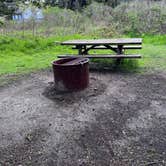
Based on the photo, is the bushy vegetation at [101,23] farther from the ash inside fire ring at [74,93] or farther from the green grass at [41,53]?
the ash inside fire ring at [74,93]

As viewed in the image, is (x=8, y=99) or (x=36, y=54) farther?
(x=36, y=54)

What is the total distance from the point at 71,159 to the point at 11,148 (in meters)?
0.64

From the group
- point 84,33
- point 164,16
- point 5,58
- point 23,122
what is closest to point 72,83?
point 23,122

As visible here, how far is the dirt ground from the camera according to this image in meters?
2.53

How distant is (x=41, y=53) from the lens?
746 centimetres

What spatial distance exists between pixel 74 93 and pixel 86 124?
956 millimetres

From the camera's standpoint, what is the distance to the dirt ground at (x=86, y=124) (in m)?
2.53

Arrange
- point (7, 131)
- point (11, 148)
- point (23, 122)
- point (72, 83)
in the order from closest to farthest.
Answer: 1. point (11, 148)
2. point (7, 131)
3. point (23, 122)
4. point (72, 83)

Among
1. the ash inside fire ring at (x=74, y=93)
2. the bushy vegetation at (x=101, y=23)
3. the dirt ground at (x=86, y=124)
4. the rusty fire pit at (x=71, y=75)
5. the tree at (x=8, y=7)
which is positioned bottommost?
the dirt ground at (x=86, y=124)

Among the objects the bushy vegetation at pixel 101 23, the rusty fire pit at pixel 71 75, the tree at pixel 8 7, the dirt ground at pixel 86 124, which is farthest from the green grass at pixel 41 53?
the rusty fire pit at pixel 71 75

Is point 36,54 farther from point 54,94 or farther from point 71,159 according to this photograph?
point 71,159

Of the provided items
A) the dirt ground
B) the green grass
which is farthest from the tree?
the dirt ground

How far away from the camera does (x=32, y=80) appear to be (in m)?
4.99

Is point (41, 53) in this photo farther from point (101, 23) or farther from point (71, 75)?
point (101, 23)
